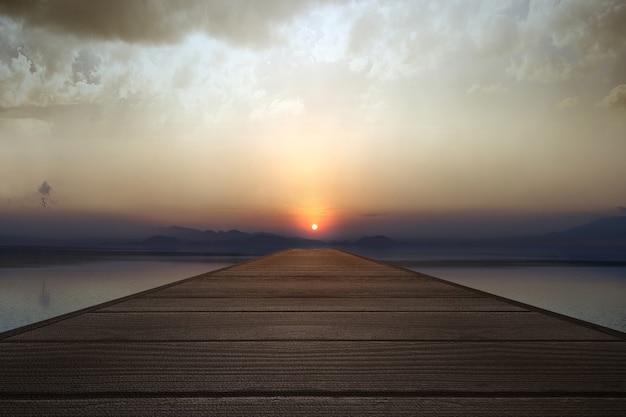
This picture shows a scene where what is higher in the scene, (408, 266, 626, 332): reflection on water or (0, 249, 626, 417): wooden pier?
(0, 249, 626, 417): wooden pier

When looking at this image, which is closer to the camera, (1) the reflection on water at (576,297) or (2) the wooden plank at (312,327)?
(2) the wooden plank at (312,327)

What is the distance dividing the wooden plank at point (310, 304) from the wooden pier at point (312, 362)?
0.06 feet

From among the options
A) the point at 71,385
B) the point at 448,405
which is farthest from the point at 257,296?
the point at 448,405

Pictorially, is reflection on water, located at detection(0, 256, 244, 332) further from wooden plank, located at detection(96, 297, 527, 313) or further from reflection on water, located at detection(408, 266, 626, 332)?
reflection on water, located at detection(408, 266, 626, 332)

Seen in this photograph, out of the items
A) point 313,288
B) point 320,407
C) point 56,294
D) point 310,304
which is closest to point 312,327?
point 310,304

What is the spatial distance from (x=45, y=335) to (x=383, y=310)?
1.20 metres

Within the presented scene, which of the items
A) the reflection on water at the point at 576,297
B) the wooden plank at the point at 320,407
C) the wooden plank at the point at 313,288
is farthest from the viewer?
the reflection on water at the point at 576,297

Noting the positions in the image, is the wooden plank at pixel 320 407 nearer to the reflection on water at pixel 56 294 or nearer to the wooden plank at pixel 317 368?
the wooden plank at pixel 317 368

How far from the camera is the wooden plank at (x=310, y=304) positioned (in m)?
2.01

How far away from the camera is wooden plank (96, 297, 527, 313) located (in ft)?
6.59

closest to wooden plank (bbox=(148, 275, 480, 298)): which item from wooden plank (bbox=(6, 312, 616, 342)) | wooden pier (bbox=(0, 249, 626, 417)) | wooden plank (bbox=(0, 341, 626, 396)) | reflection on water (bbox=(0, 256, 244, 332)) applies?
wooden pier (bbox=(0, 249, 626, 417))

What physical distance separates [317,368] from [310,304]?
3.33 feet

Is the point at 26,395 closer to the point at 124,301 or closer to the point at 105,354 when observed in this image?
the point at 105,354

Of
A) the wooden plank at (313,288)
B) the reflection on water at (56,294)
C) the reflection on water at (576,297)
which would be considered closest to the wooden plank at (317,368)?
the wooden plank at (313,288)
